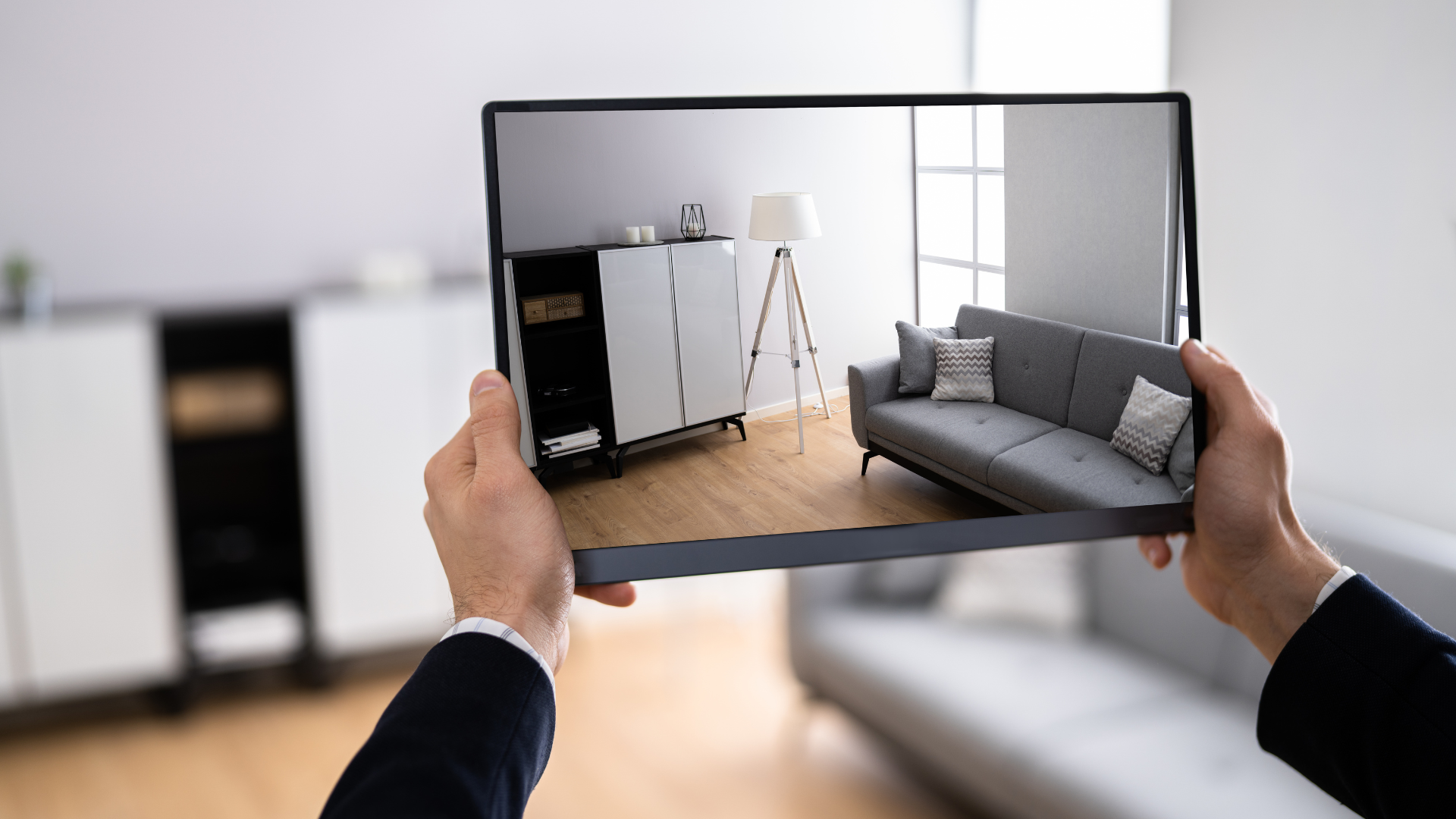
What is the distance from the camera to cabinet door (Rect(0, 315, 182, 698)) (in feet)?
6.37

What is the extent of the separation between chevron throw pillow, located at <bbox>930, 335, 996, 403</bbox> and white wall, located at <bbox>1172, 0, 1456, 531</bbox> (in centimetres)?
161

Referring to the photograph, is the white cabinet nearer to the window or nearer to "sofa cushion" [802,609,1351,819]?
the window

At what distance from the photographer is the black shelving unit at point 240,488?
6.97ft

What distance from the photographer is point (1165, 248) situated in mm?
786

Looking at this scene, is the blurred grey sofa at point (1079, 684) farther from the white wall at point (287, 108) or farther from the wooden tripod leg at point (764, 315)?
the white wall at point (287, 108)

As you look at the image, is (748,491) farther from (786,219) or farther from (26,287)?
(26,287)

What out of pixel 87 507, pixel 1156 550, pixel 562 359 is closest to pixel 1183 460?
pixel 1156 550

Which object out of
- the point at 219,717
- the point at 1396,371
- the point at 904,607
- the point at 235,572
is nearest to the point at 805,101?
the point at 904,607

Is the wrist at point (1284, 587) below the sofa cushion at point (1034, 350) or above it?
below

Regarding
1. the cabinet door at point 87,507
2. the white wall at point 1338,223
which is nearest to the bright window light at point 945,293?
the white wall at point 1338,223

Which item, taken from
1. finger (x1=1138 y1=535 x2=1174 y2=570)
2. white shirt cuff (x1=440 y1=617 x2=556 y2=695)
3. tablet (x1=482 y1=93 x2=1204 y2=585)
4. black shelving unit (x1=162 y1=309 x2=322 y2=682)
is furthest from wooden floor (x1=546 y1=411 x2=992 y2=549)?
black shelving unit (x1=162 y1=309 x2=322 y2=682)

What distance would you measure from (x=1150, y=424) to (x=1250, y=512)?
0.44ft

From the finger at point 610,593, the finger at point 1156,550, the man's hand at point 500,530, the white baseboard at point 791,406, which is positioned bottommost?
the finger at point 1156,550

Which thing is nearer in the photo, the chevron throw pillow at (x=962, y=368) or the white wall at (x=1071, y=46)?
the chevron throw pillow at (x=962, y=368)
